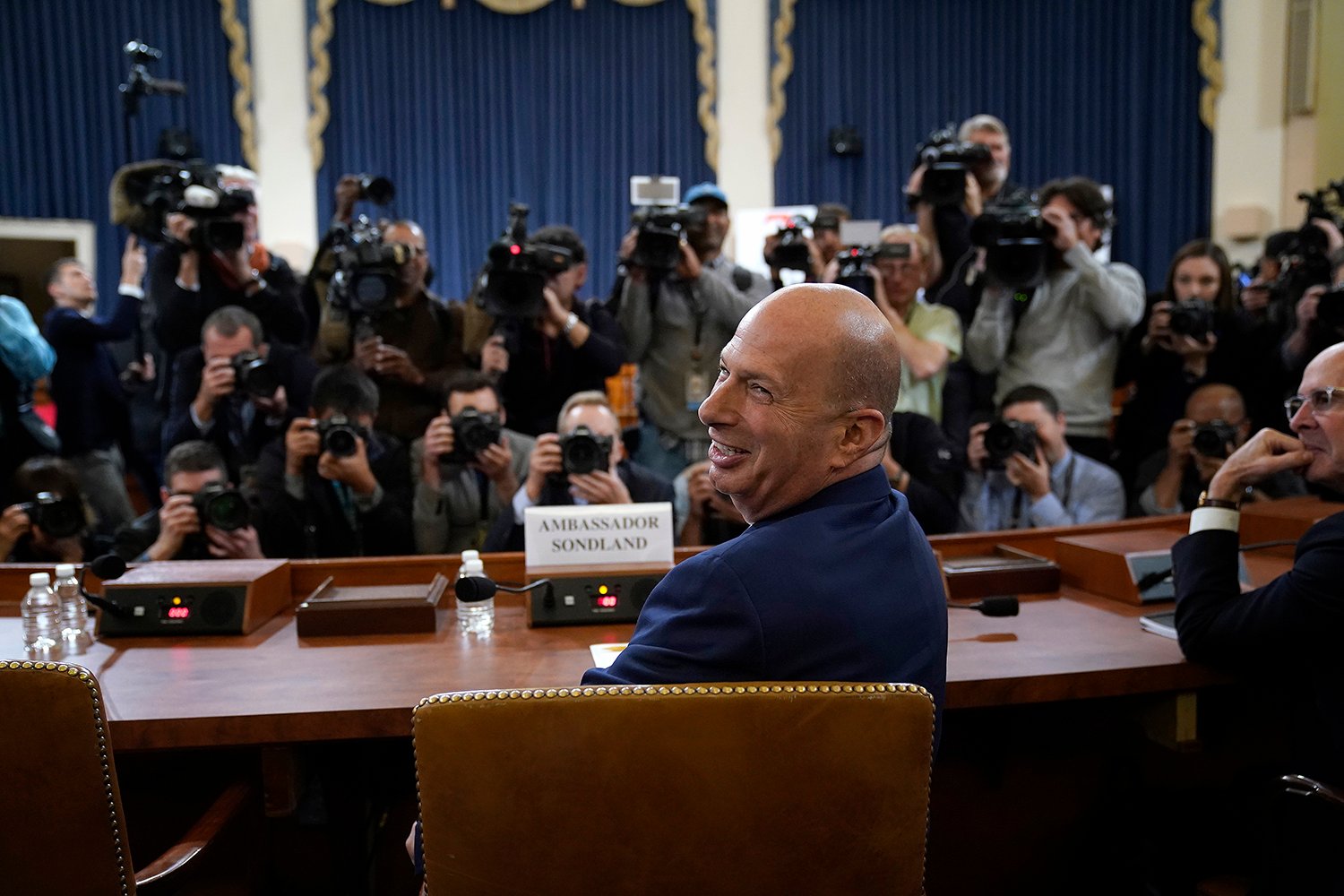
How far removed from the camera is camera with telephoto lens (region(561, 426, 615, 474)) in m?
2.52

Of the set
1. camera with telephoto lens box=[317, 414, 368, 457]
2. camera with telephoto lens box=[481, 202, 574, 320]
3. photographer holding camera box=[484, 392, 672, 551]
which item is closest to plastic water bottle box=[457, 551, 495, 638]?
photographer holding camera box=[484, 392, 672, 551]

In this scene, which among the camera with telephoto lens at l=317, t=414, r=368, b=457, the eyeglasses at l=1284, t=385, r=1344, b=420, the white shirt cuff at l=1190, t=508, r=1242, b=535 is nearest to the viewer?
the eyeglasses at l=1284, t=385, r=1344, b=420

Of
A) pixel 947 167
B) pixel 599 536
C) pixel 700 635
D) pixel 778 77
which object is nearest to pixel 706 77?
pixel 778 77

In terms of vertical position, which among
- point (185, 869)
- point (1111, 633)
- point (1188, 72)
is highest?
point (1188, 72)

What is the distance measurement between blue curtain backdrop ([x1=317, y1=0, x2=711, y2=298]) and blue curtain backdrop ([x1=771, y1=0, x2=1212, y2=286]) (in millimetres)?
749

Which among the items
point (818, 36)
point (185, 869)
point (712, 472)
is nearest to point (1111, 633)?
point (712, 472)

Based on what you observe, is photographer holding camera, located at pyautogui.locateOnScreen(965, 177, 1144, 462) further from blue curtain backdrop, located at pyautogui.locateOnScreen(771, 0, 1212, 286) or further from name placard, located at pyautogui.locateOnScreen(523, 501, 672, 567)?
blue curtain backdrop, located at pyautogui.locateOnScreen(771, 0, 1212, 286)

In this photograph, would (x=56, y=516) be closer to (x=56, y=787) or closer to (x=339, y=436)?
(x=339, y=436)

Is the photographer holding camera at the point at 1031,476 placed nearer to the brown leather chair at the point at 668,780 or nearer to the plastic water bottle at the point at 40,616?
the brown leather chair at the point at 668,780

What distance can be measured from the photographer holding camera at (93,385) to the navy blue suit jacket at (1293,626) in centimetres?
325

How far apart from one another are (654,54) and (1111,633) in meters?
5.47

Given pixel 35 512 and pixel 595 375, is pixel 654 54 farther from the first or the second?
pixel 35 512

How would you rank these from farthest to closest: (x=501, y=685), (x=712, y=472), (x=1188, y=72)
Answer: (x=1188, y=72) < (x=501, y=685) < (x=712, y=472)

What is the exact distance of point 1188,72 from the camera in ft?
21.2
